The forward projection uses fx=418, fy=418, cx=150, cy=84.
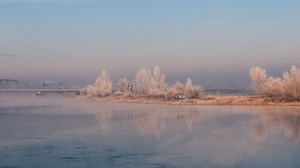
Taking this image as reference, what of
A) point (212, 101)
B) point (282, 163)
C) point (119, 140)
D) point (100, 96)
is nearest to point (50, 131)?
point (119, 140)

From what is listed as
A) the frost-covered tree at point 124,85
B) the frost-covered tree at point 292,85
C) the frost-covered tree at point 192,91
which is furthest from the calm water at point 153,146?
the frost-covered tree at point 124,85

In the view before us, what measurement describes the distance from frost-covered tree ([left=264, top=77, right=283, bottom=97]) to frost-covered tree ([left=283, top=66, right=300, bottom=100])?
584 mm

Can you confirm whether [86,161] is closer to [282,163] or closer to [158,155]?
[158,155]

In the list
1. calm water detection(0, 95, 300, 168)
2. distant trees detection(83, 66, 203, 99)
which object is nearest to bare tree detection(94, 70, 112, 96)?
distant trees detection(83, 66, 203, 99)

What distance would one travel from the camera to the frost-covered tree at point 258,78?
55.2m

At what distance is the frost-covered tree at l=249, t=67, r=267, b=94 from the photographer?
5525 cm

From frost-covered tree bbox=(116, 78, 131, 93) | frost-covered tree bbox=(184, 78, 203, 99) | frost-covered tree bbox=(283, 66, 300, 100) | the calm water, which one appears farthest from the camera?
frost-covered tree bbox=(116, 78, 131, 93)

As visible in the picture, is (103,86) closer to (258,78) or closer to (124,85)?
(124,85)

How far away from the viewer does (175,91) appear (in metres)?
61.1

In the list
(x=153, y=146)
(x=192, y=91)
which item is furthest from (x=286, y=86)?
(x=153, y=146)

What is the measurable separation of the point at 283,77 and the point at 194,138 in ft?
114

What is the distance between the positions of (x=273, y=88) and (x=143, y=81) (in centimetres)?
2748

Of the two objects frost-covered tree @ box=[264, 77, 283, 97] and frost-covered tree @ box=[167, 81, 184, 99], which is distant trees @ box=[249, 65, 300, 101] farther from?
frost-covered tree @ box=[167, 81, 184, 99]

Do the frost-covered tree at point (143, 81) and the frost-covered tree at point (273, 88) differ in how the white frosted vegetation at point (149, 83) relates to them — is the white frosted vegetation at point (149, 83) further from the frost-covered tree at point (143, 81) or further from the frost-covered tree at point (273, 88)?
the frost-covered tree at point (273, 88)
